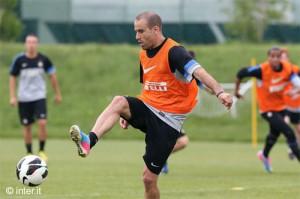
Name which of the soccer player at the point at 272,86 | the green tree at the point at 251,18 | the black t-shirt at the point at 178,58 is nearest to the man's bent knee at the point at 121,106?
the black t-shirt at the point at 178,58

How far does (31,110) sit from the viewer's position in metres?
18.4

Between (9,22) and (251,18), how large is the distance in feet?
35.6

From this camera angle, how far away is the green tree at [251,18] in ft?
128

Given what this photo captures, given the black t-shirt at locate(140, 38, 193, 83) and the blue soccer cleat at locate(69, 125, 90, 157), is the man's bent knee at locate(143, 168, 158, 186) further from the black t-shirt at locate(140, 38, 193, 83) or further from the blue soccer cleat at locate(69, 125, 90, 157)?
the black t-shirt at locate(140, 38, 193, 83)

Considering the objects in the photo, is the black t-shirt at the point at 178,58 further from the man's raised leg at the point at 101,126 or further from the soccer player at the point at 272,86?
the soccer player at the point at 272,86

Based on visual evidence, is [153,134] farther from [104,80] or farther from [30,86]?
[104,80]

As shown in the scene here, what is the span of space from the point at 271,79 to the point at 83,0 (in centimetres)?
2665

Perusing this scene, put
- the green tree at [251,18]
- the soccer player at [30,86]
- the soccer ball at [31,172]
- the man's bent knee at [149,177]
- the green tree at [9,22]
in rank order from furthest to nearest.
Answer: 1. the green tree at [251,18]
2. the green tree at [9,22]
3. the soccer player at [30,86]
4. the soccer ball at [31,172]
5. the man's bent knee at [149,177]

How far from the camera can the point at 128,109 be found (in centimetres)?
927

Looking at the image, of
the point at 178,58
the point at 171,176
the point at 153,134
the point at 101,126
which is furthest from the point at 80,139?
the point at 171,176

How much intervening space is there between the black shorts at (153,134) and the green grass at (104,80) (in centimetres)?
1998

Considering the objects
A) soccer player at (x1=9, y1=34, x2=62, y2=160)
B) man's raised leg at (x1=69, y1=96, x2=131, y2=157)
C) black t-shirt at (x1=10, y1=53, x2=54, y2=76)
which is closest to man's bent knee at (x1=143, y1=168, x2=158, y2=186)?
man's raised leg at (x1=69, y1=96, x2=131, y2=157)

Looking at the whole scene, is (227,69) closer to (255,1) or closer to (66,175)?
(255,1)

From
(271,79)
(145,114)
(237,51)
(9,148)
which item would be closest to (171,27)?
(237,51)
